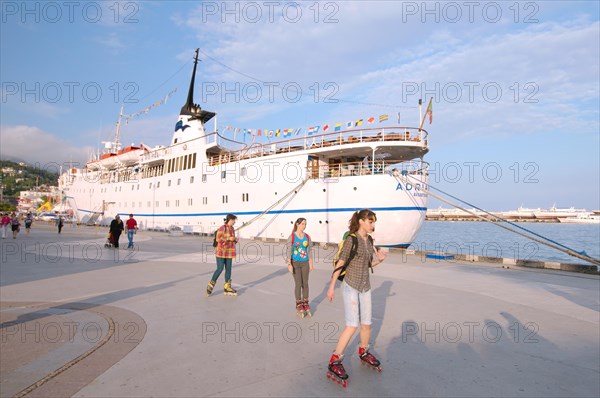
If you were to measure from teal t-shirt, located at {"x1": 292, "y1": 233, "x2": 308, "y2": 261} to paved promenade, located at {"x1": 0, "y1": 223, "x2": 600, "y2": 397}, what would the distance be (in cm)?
94

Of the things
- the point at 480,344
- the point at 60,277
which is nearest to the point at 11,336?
the point at 60,277

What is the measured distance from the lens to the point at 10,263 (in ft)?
37.4

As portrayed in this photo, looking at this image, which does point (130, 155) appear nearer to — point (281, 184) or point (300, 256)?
point (281, 184)

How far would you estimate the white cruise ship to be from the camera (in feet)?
60.8

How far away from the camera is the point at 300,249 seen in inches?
250

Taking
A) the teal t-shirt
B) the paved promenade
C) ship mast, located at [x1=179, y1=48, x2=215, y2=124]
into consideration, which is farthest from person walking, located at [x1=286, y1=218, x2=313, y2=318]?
ship mast, located at [x1=179, y1=48, x2=215, y2=124]

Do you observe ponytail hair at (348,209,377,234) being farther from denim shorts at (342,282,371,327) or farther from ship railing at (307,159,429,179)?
ship railing at (307,159,429,179)

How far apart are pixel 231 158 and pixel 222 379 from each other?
80.3 feet

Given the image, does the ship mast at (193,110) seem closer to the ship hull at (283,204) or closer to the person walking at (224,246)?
the ship hull at (283,204)

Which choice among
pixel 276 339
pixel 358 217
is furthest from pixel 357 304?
pixel 276 339

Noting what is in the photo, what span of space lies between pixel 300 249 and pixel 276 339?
5.94 ft

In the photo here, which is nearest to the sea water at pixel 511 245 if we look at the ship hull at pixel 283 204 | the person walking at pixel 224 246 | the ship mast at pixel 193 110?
the ship hull at pixel 283 204

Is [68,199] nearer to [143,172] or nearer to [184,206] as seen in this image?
[143,172]

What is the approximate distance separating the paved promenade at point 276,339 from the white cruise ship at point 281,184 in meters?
9.43
